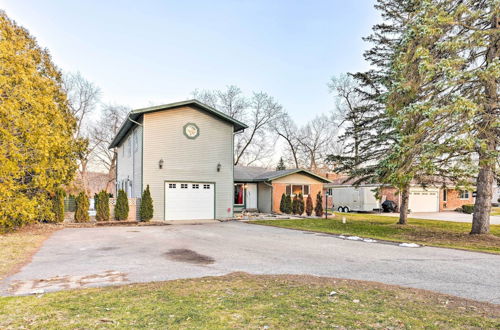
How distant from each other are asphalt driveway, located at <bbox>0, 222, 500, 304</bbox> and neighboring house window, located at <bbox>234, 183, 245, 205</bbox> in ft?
39.0

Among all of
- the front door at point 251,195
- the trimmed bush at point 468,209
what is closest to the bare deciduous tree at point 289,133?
the front door at point 251,195

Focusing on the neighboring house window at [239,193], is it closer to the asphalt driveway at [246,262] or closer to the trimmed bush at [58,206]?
the trimmed bush at [58,206]

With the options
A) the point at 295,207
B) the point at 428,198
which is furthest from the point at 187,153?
the point at 428,198

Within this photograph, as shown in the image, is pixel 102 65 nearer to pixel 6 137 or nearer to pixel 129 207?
pixel 129 207

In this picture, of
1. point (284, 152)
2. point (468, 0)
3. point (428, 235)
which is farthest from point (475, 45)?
point (284, 152)

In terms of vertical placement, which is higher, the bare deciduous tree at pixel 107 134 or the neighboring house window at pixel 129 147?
the bare deciduous tree at pixel 107 134

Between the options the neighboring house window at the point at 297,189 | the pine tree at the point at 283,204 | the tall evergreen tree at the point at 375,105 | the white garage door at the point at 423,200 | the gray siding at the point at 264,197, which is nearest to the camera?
the tall evergreen tree at the point at 375,105

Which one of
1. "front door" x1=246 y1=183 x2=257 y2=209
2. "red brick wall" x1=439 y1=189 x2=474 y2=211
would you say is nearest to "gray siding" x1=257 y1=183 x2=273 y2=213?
"front door" x1=246 y1=183 x2=257 y2=209

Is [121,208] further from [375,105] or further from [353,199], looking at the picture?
[353,199]

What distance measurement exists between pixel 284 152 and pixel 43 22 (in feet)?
105

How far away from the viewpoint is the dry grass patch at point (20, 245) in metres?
6.83

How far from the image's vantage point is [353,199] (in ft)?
90.8

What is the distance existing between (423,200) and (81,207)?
87.8ft

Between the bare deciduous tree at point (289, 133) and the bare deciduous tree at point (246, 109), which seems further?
the bare deciduous tree at point (289, 133)
